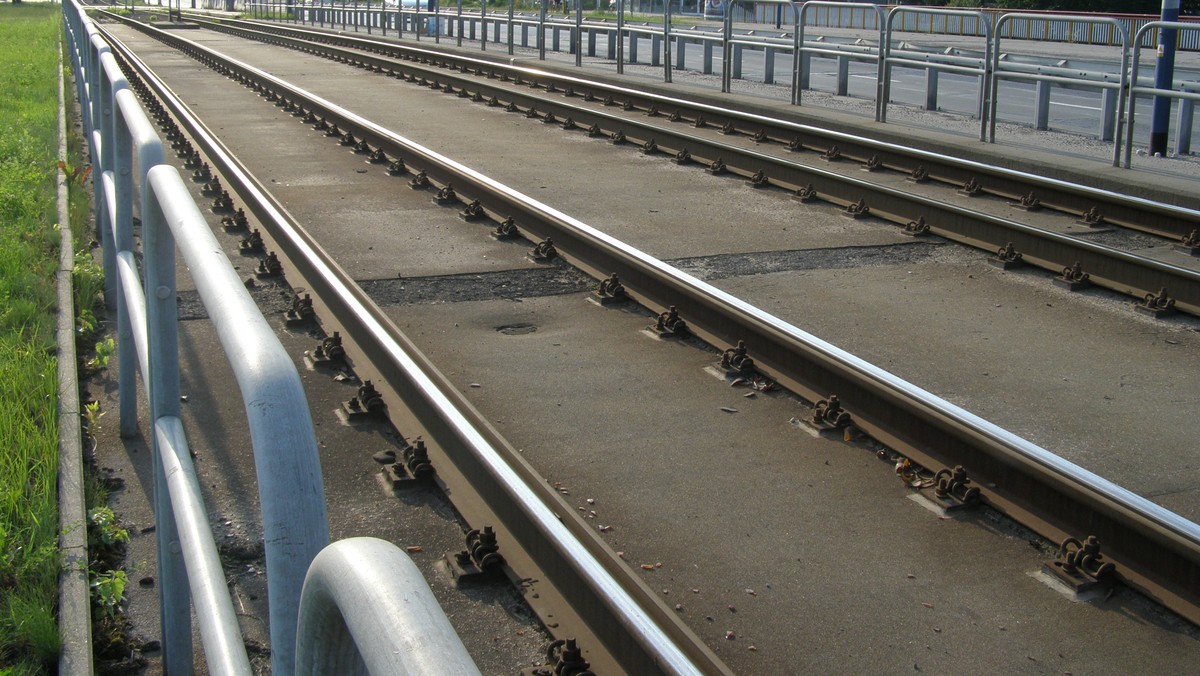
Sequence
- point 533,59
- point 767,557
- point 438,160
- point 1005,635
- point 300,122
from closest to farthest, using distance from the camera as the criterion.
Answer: point 1005,635
point 767,557
point 438,160
point 300,122
point 533,59

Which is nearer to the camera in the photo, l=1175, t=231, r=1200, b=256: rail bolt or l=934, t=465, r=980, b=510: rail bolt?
l=934, t=465, r=980, b=510: rail bolt

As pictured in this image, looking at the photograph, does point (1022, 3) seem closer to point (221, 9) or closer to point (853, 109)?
point (853, 109)

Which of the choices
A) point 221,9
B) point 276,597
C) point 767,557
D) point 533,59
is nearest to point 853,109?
point 533,59

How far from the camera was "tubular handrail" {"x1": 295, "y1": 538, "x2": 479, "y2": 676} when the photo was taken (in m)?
1.19

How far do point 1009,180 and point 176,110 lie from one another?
1124 centimetres

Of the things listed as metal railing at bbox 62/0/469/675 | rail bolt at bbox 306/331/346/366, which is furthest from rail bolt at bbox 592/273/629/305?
metal railing at bbox 62/0/469/675

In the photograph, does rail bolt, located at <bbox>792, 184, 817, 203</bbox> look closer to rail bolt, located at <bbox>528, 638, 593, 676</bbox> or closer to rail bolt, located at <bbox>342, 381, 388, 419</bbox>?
rail bolt, located at <bbox>342, 381, 388, 419</bbox>

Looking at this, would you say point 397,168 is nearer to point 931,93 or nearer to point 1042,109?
point 1042,109

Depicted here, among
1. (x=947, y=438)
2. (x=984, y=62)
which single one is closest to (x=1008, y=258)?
(x=947, y=438)

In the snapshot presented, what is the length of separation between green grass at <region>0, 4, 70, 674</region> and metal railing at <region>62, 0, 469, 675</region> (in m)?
0.65

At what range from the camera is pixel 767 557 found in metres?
4.38

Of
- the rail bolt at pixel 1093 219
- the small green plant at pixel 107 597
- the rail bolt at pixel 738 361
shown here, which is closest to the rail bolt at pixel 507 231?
the rail bolt at pixel 738 361

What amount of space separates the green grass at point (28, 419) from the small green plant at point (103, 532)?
0.39ft

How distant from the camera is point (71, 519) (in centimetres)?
445
